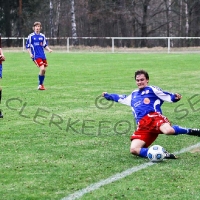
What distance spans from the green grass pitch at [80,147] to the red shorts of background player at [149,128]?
0.28 meters

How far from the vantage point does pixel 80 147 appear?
7836 millimetres

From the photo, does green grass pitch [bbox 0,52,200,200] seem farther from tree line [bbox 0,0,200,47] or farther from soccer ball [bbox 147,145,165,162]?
tree line [bbox 0,0,200,47]

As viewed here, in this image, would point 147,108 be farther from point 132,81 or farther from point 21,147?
point 132,81

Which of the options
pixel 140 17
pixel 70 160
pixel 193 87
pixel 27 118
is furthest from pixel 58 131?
pixel 140 17

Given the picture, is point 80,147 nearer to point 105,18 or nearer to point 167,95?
point 167,95

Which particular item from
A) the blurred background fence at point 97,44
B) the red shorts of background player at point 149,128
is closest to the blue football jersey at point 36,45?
the red shorts of background player at point 149,128

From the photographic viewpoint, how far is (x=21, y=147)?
25.6 ft

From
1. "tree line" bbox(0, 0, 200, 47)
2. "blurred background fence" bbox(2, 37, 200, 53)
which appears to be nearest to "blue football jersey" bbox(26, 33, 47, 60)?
"blurred background fence" bbox(2, 37, 200, 53)

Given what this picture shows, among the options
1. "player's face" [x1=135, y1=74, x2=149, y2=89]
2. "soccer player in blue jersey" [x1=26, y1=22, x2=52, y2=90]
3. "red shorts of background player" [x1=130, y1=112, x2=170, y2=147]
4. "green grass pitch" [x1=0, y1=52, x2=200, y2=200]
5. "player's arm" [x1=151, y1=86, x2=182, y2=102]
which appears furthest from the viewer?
"soccer player in blue jersey" [x1=26, y1=22, x2=52, y2=90]

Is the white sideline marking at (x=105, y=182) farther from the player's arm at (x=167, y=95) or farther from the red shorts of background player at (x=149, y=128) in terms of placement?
the player's arm at (x=167, y=95)

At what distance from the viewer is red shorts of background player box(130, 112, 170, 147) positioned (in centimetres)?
739

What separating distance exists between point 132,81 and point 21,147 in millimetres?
10151

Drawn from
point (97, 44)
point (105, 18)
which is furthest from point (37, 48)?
point (105, 18)

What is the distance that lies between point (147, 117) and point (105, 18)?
45.1 meters
